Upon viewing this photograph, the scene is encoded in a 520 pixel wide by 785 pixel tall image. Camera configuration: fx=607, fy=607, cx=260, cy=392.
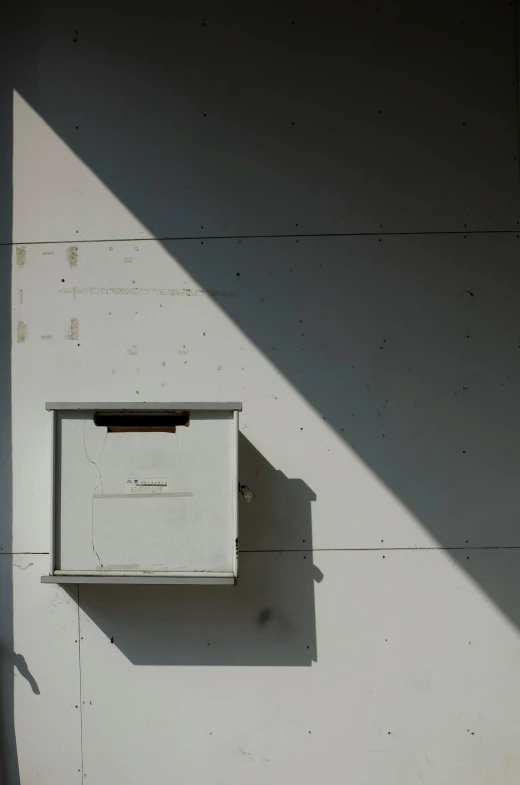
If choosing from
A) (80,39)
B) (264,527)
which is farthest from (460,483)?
(80,39)

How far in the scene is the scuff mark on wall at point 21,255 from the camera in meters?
2.02

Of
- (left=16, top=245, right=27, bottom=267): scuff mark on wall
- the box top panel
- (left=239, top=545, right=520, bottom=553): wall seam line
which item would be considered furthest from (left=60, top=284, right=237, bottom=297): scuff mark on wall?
(left=239, top=545, right=520, bottom=553): wall seam line

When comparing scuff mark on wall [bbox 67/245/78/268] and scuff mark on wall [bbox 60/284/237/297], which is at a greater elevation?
scuff mark on wall [bbox 67/245/78/268]

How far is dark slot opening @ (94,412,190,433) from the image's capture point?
5.98ft

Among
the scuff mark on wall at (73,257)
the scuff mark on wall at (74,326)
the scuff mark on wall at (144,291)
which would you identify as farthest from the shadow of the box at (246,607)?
the scuff mark on wall at (73,257)

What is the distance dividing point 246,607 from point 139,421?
0.69 m

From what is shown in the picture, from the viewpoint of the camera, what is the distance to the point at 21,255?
202 cm

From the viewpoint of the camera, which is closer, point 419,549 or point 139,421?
point 139,421

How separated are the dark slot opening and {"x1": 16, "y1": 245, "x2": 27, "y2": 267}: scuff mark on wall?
608 millimetres

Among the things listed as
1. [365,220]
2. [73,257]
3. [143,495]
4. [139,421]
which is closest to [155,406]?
[139,421]

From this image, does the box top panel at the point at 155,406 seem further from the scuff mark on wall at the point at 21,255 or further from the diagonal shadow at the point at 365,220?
the scuff mark on wall at the point at 21,255

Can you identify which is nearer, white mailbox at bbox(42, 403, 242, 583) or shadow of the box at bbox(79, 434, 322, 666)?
white mailbox at bbox(42, 403, 242, 583)

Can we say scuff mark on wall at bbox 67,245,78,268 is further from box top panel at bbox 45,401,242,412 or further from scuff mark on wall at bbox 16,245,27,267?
box top panel at bbox 45,401,242,412

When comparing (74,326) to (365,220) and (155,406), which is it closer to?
(155,406)
